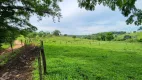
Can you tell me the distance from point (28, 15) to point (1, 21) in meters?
3.94

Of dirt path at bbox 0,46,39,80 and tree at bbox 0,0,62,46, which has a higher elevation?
tree at bbox 0,0,62,46

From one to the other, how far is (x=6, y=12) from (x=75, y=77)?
455 inches

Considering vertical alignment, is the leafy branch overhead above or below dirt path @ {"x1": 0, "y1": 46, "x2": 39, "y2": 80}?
above

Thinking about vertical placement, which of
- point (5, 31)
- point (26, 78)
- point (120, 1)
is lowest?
point (26, 78)

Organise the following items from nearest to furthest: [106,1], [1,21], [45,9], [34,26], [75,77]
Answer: [75,77] → [106,1] → [1,21] → [45,9] → [34,26]

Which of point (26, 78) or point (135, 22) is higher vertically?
point (135, 22)

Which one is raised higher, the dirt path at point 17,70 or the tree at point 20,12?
the tree at point 20,12

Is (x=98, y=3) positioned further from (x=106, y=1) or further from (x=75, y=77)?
(x=75, y=77)

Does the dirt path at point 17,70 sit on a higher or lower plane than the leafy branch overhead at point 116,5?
lower

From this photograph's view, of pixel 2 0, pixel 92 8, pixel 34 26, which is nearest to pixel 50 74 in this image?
pixel 92 8

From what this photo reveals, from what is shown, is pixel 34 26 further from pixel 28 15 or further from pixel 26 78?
pixel 26 78

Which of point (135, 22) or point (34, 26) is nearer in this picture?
point (135, 22)

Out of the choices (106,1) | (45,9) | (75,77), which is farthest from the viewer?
(45,9)

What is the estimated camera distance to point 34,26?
1144 inches
